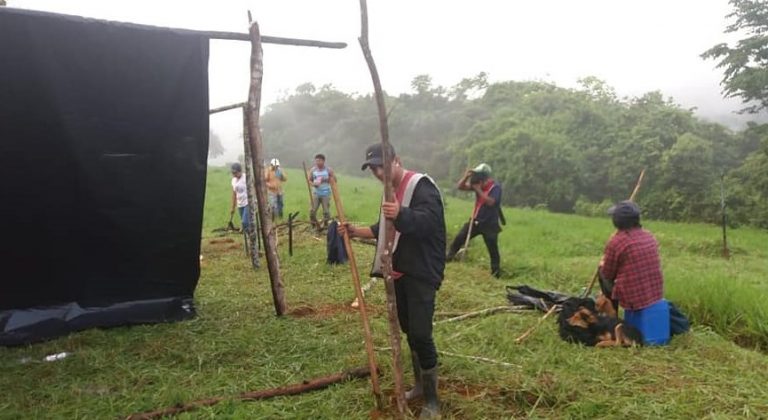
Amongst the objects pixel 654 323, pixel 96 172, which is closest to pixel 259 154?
pixel 96 172

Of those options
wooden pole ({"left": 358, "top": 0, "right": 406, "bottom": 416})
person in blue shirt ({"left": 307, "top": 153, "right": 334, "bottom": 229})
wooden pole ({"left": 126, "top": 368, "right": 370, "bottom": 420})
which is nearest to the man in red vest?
wooden pole ({"left": 358, "top": 0, "right": 406, "bottom": 416})

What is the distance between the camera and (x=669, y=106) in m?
28.1

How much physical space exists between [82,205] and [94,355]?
53.8 inches

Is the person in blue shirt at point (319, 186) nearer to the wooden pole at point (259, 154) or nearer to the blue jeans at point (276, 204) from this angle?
the blue jeans at point (276, 204)

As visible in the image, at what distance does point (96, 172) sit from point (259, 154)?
4.77 feet

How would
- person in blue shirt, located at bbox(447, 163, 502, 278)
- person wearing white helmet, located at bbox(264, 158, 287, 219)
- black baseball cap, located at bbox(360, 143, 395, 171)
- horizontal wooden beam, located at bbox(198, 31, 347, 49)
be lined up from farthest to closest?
person wearing white helmet, located at bbox(264, 158, 287, 219) < person in blue shirt, located at bbox(447, 163, 502, 278) < horizontal wooden beam, located at bbox(198, 31, 347, 49) < black baseball cap, located at bbox(360, 143, 395, 171)

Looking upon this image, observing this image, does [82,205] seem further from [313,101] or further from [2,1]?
[313,101]

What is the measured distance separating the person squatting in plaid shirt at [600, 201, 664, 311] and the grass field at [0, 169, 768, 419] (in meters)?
0.47

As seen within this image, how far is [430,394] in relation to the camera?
3.55 metres

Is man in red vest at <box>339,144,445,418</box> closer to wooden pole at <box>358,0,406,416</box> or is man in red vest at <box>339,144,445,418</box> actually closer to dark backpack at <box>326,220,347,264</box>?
wooden pole at <box>358,0,406,416</box>

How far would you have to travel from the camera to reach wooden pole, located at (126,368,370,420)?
3574mm

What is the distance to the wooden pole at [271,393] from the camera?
3574 mm

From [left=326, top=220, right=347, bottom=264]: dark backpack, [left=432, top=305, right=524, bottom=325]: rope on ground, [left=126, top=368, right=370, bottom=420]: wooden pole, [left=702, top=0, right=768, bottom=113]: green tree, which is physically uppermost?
[left=702, top=0, right=768, bottom=113]: green tree

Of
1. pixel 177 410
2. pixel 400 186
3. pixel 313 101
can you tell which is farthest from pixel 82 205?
pixel 313 101
